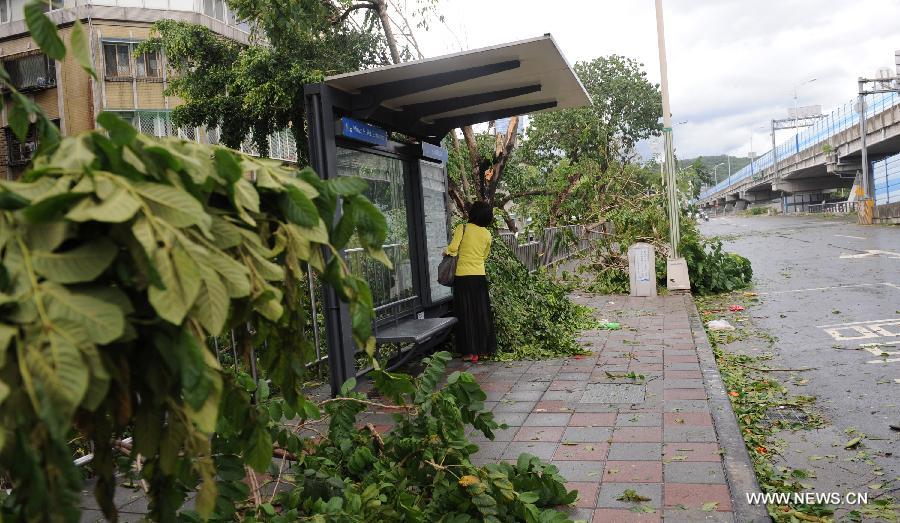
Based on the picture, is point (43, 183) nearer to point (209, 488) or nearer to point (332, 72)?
point (209, 488)

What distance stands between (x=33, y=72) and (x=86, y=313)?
34.0 m

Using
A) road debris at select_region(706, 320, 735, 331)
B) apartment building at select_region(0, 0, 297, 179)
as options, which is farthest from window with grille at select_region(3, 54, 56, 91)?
road debris at select_region(706, 320, 735, 331)

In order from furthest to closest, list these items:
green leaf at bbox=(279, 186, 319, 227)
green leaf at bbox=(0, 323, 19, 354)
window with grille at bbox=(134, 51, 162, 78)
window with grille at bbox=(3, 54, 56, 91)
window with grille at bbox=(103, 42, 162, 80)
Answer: window with grille at bbox=(3, 54, 56, 91) → window with grille at bbox=(134, 51, 162, 78) → window with grille at bbox=(103, 42, 162, 80) → green leaf at bbox=(279, 186, 319, 227) → green leaf at bbox=(0, 323, 19, 354)

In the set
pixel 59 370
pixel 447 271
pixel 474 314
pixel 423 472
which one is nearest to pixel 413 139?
pixel 447 271

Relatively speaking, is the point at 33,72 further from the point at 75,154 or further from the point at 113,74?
the point at 75,154

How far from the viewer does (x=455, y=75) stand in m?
6.51

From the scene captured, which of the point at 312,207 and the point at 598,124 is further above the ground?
the point at 598,124

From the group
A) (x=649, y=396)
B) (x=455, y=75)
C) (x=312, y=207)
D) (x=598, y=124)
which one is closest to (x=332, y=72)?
(x=455, y=75)

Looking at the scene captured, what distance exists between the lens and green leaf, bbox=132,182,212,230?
142 centimetres

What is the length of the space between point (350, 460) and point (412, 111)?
194 inches

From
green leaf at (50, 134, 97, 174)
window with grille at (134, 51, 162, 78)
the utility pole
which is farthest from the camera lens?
window with grille at (134, 51, 162, 78)

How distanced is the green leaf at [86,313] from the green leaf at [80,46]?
48 cm

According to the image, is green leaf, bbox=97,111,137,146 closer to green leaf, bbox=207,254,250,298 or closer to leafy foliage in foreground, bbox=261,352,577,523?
green leaf, bbox=207,254,250,298

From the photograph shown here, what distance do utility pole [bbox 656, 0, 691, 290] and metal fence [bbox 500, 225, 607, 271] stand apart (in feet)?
5.58
